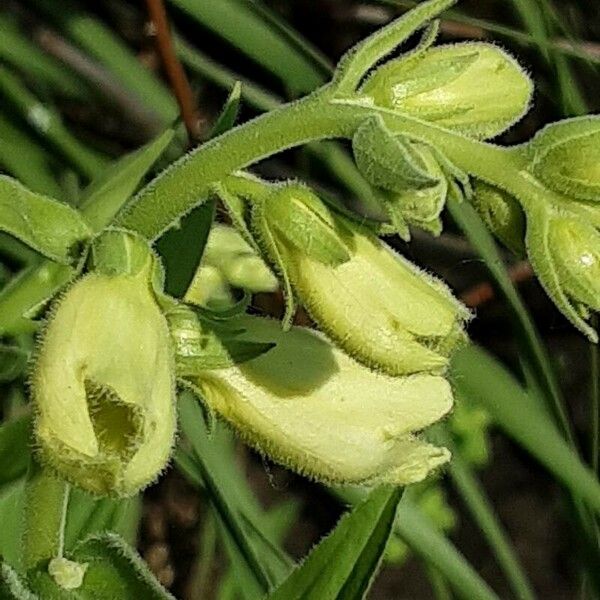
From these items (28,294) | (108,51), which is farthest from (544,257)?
(108,51)

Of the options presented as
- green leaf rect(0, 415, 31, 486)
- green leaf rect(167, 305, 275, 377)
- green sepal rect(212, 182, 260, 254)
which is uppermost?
green sepal rect(212, 182, 260, 254)

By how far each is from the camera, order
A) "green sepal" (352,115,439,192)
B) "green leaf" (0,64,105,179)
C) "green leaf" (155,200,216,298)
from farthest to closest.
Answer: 1. "green leaf" (0,64,105,179)
2. "green leaf" (155,200,216,298)
3. "green sepal" (352,115,439,192)

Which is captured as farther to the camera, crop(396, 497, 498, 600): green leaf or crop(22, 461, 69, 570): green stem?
crop(396, 497, 498, 600): green leaf

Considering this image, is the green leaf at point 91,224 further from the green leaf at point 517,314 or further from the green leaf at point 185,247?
the green leaf at point 517,314

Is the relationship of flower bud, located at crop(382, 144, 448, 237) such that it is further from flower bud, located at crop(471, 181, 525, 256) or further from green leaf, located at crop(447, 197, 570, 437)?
green leaf, located at crop(447, 197, 570, 437)

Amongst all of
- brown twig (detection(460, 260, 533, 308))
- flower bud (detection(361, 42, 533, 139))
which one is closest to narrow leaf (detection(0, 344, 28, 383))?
flower bud (detection(361, 42, 533, 139))

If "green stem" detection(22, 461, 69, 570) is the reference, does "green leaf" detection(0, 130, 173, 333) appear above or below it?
above
